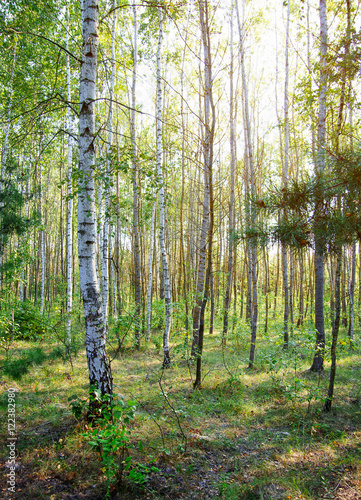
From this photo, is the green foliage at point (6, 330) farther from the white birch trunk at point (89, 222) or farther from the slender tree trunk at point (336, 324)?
the slender tree trunk at point (336, 324)

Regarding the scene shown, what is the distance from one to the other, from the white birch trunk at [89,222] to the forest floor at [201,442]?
65 cm

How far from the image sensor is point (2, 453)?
281 cm

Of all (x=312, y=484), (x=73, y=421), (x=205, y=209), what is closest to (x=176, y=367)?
(x=73, y=421)

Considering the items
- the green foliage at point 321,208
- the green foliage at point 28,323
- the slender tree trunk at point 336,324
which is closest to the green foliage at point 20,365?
the green foliage at point 28,323

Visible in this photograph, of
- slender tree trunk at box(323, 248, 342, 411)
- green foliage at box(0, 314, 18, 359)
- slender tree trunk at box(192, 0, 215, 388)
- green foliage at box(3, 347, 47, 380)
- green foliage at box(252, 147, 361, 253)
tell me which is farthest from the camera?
green foliage at box(0, 314, 18, 359)

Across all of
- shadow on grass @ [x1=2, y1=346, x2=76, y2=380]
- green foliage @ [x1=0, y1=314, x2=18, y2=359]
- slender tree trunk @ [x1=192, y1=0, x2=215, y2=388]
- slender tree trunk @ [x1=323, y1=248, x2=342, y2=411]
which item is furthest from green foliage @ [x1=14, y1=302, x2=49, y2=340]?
slender tree trunk @ [x1=323, y1=248, x2=342, y2=411]

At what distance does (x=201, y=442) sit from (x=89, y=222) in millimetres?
2980

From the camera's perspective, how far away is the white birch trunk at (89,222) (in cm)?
314

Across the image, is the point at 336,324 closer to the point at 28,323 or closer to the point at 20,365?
the point at 20,365

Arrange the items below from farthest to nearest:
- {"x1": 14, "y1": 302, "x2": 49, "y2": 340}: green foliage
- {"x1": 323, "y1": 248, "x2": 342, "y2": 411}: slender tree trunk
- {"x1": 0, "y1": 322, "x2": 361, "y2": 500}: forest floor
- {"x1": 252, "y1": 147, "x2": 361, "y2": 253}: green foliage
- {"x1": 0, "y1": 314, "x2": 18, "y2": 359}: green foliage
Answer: {"x1": 14, "y1": 302, "x2": 49, "y2": 340}: green foliage
{"x1": 0, "y1": 314, "x2": 18, "y2": 359}: green foliage
{"x1": 323, "y1": 248, "x2": 342, "y2": 411}: slender tree trunk
{"x1": 252, "y1": 147, "x2": 361, "y2": 253}: green foliage
{"x1": 0, "y1": 322, "x2": 361, "y2": 500}: forest floor

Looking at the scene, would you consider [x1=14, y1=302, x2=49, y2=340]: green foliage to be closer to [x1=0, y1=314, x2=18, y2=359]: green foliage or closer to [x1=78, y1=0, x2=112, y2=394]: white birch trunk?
[x1=0, y1=314, x2=18, y2=359]: green foliage

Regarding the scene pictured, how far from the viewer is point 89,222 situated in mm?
3178

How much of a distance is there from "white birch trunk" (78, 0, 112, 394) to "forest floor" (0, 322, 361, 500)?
65 centimetres

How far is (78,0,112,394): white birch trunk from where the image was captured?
3.14 meters
